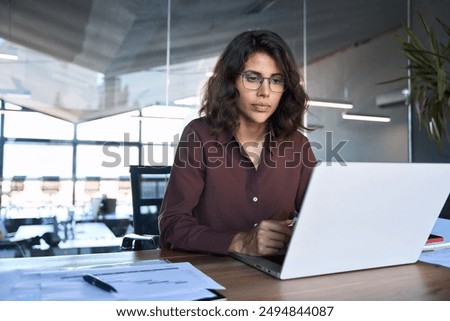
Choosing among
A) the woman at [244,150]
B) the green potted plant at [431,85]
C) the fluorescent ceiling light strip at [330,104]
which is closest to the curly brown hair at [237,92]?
the woman at [244,150]

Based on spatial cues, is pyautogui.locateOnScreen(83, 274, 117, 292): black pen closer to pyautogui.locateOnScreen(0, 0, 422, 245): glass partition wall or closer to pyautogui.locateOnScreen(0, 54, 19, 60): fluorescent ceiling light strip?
pyautogui.locateOnScreen(0, 0, 422, 245): glass partition wall

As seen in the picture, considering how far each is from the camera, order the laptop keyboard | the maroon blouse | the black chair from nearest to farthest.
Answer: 1. the laptop keyboard
2. the maroon blouse
3. the black chair

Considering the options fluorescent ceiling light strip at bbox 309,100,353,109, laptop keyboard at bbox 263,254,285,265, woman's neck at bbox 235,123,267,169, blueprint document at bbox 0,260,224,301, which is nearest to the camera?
blueprint document at bbox 0,260,224,301

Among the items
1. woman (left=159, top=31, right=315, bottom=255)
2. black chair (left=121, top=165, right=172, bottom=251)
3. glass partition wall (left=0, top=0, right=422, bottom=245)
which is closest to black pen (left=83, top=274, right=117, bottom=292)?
woman (left=159, top=31, right=315, bottom=255)

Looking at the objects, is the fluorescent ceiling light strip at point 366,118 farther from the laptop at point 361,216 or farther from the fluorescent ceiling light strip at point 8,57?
the laptop at point 361,216

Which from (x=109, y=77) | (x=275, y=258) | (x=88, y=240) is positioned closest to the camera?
(x=275, y=258)

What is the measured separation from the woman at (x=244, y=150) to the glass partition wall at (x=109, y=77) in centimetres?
194

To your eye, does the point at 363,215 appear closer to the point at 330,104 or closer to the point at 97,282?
the point at 97,282

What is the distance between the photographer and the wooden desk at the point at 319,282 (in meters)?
0.85

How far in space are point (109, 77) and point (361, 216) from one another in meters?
3.21

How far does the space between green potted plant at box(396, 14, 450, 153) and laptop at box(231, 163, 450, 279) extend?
255mm

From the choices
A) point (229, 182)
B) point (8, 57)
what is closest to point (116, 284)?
point (229, 182)

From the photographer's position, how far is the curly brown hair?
5.45 feet

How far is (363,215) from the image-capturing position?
90 cm
